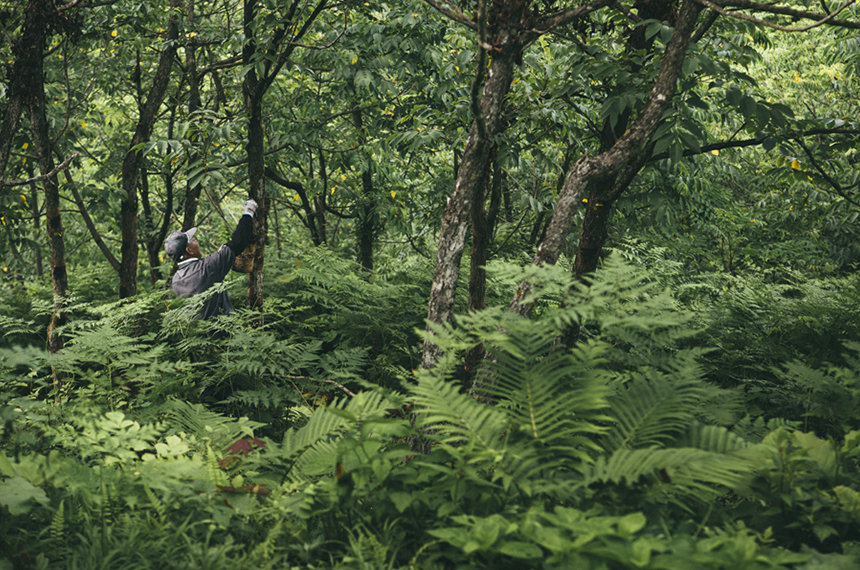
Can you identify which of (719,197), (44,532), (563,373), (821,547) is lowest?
(44,532)

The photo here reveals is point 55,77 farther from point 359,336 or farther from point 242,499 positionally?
point 242,499

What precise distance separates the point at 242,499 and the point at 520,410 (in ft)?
3.74

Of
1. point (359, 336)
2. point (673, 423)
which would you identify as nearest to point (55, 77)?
point (359, 336)

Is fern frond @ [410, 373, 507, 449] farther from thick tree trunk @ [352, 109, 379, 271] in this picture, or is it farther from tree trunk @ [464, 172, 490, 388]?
thick tree trunk @ [352, 109, 379, 271]

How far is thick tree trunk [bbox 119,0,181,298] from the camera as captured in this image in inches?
235

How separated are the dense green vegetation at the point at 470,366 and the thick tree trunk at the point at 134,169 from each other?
0.12 feet

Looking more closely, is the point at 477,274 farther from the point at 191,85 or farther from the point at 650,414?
the point at 191,85

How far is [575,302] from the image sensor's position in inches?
85.1

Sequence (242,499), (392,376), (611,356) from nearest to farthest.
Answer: (242,499) < (611,356) < (392,376)

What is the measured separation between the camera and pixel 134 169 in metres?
5.95

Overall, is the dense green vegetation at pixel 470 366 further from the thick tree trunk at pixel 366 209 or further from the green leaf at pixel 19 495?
the thick tree trunk at pixel 366 209

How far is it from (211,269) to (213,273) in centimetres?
5

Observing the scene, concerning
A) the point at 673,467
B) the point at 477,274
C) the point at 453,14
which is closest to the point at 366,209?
the point at 477,274

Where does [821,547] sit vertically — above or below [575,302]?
below
